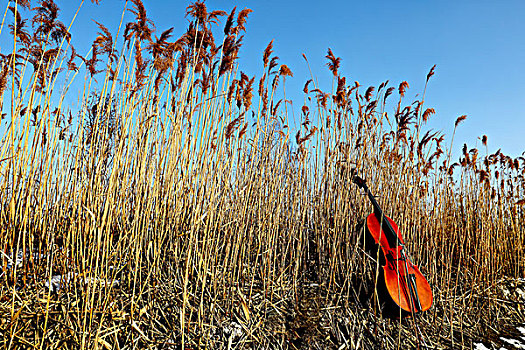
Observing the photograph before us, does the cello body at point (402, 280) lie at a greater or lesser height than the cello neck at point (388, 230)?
lesser

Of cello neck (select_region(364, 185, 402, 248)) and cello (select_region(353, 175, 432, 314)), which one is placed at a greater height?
cello neck (select_region(364, 185, 402, 248))

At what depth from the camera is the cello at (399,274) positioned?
2.06m

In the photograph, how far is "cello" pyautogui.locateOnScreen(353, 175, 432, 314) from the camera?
2057 millimetres

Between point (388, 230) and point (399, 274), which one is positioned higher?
point (388, 230)

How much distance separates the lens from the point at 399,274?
2.10 m

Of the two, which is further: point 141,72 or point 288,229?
point 288,229

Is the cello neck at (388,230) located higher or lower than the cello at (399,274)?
higher

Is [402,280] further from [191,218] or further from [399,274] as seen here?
[191,218]

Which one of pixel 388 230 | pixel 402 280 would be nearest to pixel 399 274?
pixel 402 280

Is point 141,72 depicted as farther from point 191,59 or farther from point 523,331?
point 523,331

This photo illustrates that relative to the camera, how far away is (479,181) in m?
3.43

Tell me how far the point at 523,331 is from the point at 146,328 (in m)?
2.87

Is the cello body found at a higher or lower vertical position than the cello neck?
lower

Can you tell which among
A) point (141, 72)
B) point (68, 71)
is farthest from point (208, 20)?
point (68, 71)
